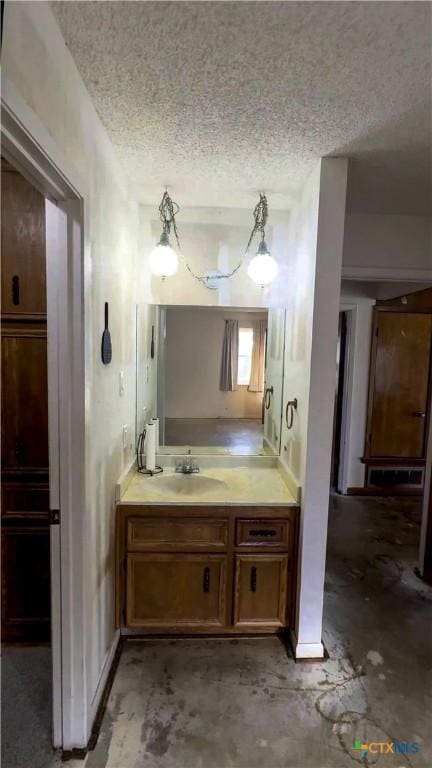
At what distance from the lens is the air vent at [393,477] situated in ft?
15.1

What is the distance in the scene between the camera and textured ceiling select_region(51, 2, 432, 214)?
3.65ft

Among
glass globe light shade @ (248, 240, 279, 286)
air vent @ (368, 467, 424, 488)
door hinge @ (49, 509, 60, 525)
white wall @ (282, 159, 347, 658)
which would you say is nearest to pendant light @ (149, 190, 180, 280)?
glass globe light shade @ (248, 240, 279, 286)

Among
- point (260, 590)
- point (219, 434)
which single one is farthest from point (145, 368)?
point (260, 590)

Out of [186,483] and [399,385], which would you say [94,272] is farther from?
[399,385]

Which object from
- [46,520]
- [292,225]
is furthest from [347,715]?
[292,225]

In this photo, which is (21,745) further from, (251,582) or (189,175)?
(189,175)

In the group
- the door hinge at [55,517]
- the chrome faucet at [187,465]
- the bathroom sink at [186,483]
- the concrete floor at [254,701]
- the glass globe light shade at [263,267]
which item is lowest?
the concrete floor at [254,701]

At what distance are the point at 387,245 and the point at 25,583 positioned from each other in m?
2.95

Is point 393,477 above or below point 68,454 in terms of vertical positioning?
below

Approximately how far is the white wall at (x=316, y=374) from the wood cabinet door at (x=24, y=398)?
1319 millimetres

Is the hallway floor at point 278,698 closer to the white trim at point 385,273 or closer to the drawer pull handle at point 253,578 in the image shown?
the drawer pull handle at point 253,578

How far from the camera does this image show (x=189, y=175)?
2.13m

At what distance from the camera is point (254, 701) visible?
1.83 meters

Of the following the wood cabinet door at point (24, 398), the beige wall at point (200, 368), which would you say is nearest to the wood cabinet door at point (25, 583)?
the wood cabinet door at point (24, 398)
